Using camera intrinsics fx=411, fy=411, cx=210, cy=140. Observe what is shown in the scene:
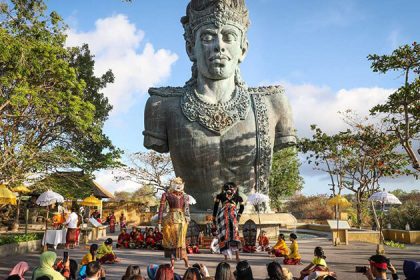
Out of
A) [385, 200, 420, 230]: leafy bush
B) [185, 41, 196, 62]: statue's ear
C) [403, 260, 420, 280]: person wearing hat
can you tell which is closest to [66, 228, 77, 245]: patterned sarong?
[185, 41, 196, 62]: statue's ear

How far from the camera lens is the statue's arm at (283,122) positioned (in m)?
13.8

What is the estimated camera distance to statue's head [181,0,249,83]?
1283cm

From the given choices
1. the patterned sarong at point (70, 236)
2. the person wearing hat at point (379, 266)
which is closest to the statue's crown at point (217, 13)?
the patterned sarong at point (70, 236)

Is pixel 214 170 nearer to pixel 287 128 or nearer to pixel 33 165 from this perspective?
pixel 287 128

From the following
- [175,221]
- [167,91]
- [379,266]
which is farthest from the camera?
[167,91]

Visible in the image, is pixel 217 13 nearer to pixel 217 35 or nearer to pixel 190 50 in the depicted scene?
pixel 217 35

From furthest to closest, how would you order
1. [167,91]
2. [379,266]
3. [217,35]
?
[167,91]
[217,35]
[379,266]

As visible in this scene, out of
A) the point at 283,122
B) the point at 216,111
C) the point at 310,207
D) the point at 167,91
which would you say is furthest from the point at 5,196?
the point at 310,207

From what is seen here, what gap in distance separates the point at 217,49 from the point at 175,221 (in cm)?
638

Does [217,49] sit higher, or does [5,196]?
[217,49]

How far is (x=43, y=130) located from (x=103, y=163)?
387cm

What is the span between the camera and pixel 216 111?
12.9m

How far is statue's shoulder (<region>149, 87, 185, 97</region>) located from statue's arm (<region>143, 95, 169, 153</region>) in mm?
335

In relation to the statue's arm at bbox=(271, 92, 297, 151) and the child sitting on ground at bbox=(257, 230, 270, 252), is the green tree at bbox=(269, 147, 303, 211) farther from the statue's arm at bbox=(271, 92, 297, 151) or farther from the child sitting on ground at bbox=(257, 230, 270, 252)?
the child sitting on ground at bbox=(257, 230, 270, 252)
